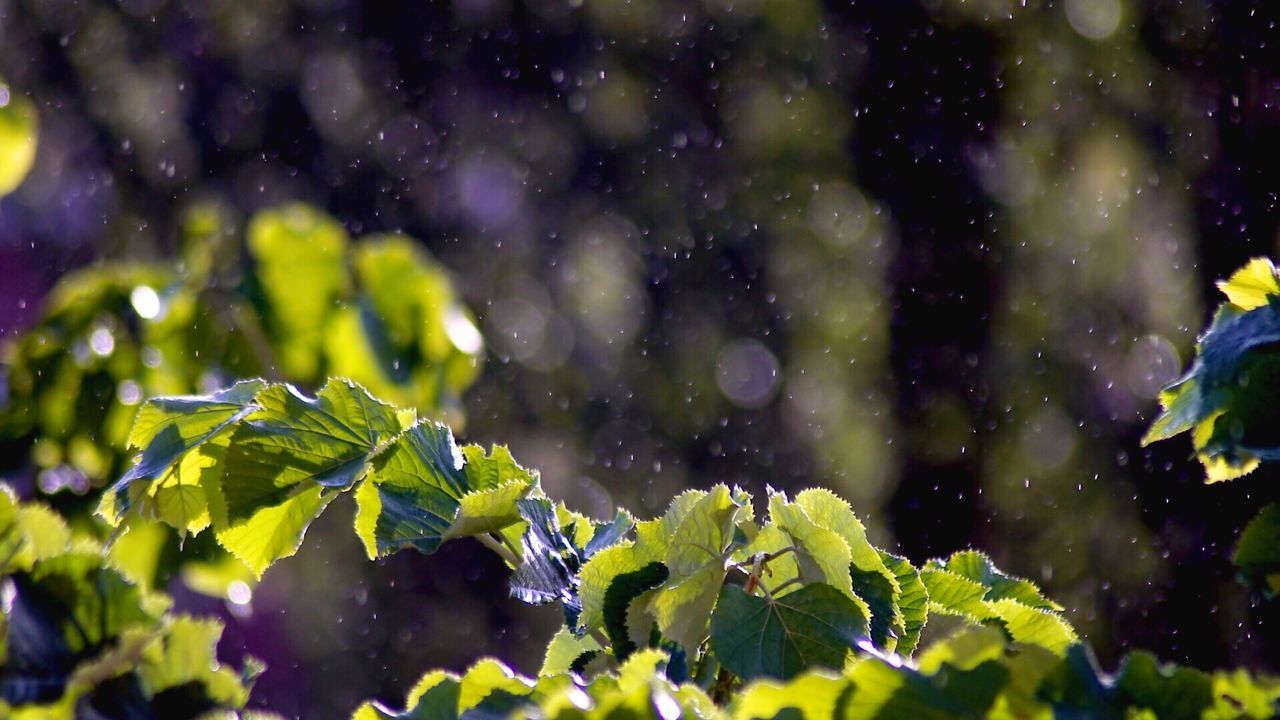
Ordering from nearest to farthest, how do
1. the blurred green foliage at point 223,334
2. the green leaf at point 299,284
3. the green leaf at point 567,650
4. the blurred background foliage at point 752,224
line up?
1. the green leaf at point 567,650
2. the blurred green foliage at point 223,334
3. the green leaf at point 299,284
4. the blurred background foliage at point 752,224

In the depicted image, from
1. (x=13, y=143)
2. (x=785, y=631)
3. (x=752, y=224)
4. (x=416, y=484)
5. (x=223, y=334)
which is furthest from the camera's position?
(x=752, y=224)

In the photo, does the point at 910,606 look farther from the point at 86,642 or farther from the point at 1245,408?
the point at 86,642

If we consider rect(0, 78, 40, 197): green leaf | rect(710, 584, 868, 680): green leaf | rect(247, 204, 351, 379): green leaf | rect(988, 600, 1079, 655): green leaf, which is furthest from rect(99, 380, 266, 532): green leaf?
rect(247, 204, 351, 379): green leaf

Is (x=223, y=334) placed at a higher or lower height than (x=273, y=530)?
lower

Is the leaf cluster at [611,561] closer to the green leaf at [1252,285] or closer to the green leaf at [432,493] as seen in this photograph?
the green leaf at [432,493]

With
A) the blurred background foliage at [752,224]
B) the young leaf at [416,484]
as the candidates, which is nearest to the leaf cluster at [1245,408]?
the young leaf at [416,484]

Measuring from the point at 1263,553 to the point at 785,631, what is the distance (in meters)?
0.22

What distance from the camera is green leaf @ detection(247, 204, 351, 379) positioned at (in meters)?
1.44

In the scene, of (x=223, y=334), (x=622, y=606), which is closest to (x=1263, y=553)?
(x=622, y=606)

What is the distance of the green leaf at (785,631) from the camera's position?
0.56 m

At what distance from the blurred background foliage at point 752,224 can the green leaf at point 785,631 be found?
12.1 feet

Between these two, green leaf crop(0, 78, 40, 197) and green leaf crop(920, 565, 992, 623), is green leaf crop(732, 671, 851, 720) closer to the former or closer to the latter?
green leaf crop(920, 565, 992, 623)

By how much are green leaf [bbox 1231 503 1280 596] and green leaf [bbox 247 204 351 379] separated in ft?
3.41

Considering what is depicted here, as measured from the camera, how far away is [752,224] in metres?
6.47
